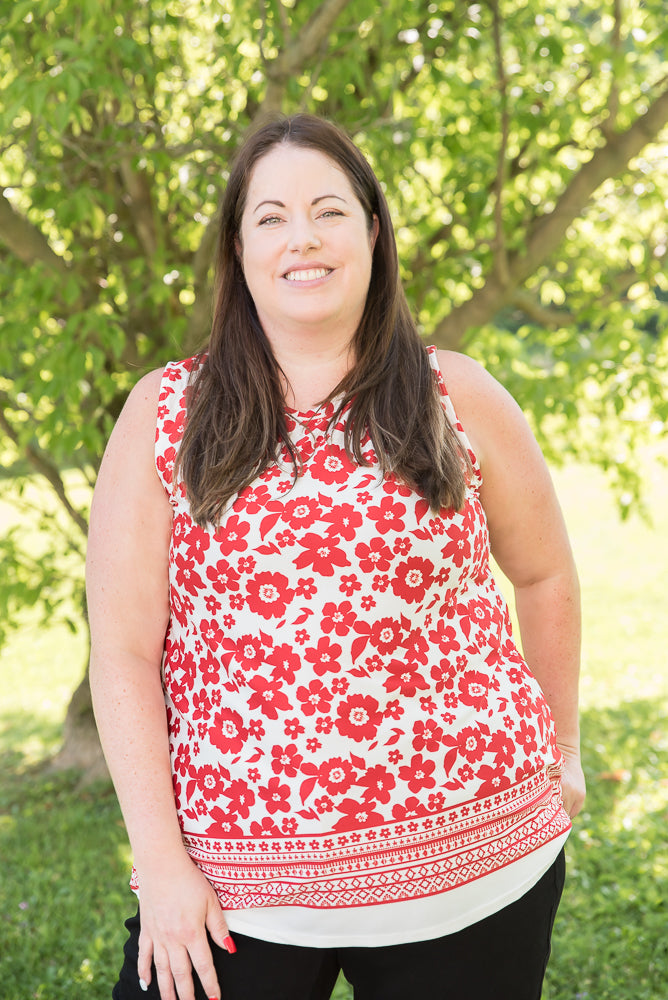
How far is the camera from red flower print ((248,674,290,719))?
1.61 m

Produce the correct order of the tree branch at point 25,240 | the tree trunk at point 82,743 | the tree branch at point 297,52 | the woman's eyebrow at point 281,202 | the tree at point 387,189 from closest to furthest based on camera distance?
the woman's eyebrow at point 281,202 → the tree branch at point 297,52 → the tree at point 387,189 → the tree branch at point 25,240 → the tree trunk at point 82,743

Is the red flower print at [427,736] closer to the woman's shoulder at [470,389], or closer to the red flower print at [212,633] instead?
the red flower print at [212,633]

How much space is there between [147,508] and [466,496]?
546 millimetres

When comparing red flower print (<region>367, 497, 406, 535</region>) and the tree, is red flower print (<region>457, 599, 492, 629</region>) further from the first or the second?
the tree

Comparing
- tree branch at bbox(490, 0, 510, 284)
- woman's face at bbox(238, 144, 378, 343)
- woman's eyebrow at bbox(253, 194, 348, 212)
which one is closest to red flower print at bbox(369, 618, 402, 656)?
woman's face at bbox(238, 144, 378, 343)

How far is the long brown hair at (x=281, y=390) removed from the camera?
1.70 metres

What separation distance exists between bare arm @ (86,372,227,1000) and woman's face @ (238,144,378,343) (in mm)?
285

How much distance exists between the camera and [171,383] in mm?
1813

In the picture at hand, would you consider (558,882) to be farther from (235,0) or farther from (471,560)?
(235,0)

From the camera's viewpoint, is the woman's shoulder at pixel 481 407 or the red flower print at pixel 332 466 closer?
the red flower print at pixel 332 466

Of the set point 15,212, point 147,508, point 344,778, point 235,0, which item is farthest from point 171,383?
point 15,212

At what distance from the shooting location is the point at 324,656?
1611mm

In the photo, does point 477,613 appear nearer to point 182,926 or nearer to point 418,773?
point 418,773


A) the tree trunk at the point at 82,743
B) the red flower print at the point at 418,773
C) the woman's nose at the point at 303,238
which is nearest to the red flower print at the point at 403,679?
the red flower print at the point at 418,773
